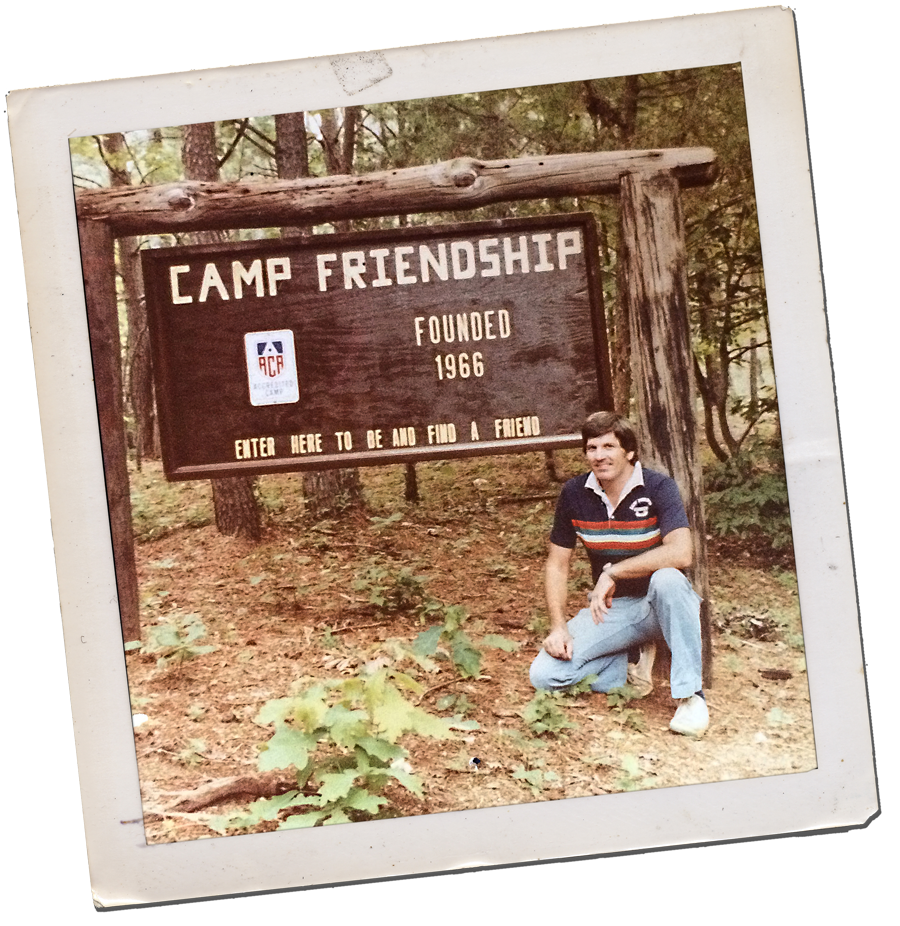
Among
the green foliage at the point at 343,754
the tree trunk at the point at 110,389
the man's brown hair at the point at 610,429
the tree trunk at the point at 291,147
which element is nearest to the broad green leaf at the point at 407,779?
the green foliage at the point at 343,754

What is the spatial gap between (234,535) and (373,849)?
4.10 ft

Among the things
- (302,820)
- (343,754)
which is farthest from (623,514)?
(302,820)

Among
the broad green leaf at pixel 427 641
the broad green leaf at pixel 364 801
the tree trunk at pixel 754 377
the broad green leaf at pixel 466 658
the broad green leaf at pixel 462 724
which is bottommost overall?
the broad green leaf at pixel 364 801

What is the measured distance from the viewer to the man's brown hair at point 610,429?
8.79 ft

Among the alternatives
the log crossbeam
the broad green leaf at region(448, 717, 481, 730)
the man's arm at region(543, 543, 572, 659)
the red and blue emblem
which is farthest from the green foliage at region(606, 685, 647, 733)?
the log crossbeam

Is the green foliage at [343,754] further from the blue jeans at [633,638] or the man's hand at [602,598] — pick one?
the man's hand at [602,598]

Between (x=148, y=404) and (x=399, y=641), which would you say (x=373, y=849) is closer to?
(x=399, y=641)

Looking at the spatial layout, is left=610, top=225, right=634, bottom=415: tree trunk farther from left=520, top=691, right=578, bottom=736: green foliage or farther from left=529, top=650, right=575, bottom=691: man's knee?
left=520, top=691, right=578, bottom=736: green foliage

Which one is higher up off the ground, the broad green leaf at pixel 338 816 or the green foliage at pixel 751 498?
the green foliage at pixel 751 498

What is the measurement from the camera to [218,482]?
8.85 ft

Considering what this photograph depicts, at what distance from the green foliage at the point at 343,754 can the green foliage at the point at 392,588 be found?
29 centimetres

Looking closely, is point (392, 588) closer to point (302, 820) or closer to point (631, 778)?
point (302, 820)

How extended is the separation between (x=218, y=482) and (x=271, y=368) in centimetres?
46

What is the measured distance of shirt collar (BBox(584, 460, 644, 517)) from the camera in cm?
268
